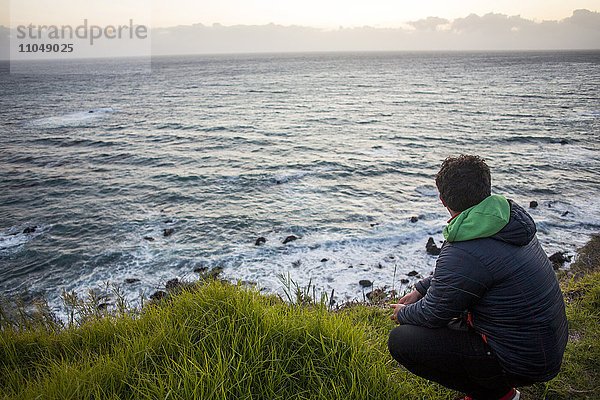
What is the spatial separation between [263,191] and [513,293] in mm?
13178

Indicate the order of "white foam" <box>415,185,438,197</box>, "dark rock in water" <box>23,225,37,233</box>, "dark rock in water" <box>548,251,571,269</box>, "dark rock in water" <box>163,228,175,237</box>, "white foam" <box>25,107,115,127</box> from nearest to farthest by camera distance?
"dark rock in water" <box>548,251,571,269</box>
"dark rock in water" <box>163,228,175,237</box>
"dark rock in water" <box>23,225,37,233</box>
"white foam" <box>415,185,438,197</box>
"white foam" <box>25,107,115,127</box>

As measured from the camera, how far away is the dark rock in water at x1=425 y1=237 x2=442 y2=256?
956cm

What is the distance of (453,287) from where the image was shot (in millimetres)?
2770

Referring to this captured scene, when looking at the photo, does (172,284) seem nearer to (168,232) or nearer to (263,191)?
(168,232)

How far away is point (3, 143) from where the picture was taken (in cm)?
2419

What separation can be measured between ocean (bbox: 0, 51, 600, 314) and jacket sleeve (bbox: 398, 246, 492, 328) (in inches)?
87.7

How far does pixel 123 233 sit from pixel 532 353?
12.1 m

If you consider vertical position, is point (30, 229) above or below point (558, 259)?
below

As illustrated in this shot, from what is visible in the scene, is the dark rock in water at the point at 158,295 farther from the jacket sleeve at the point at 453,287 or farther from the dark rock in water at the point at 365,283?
the jacket sleeve at the point at 453,287

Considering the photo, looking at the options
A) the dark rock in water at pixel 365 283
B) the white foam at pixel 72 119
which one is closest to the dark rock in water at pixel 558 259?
the dark rock in water at pixel 365 283

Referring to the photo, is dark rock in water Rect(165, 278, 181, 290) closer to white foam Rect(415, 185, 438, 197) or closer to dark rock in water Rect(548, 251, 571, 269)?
dark rock in water Rect(548, 251, 571, 269)

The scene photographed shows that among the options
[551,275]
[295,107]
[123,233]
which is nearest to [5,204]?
[123,233]

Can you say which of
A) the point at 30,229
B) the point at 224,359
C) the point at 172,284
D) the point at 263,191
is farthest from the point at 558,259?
the point at 30,229

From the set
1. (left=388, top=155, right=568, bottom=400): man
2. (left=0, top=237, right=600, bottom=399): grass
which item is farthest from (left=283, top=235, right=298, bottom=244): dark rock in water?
(left=388, top=155, right=568, bottom=400): man
